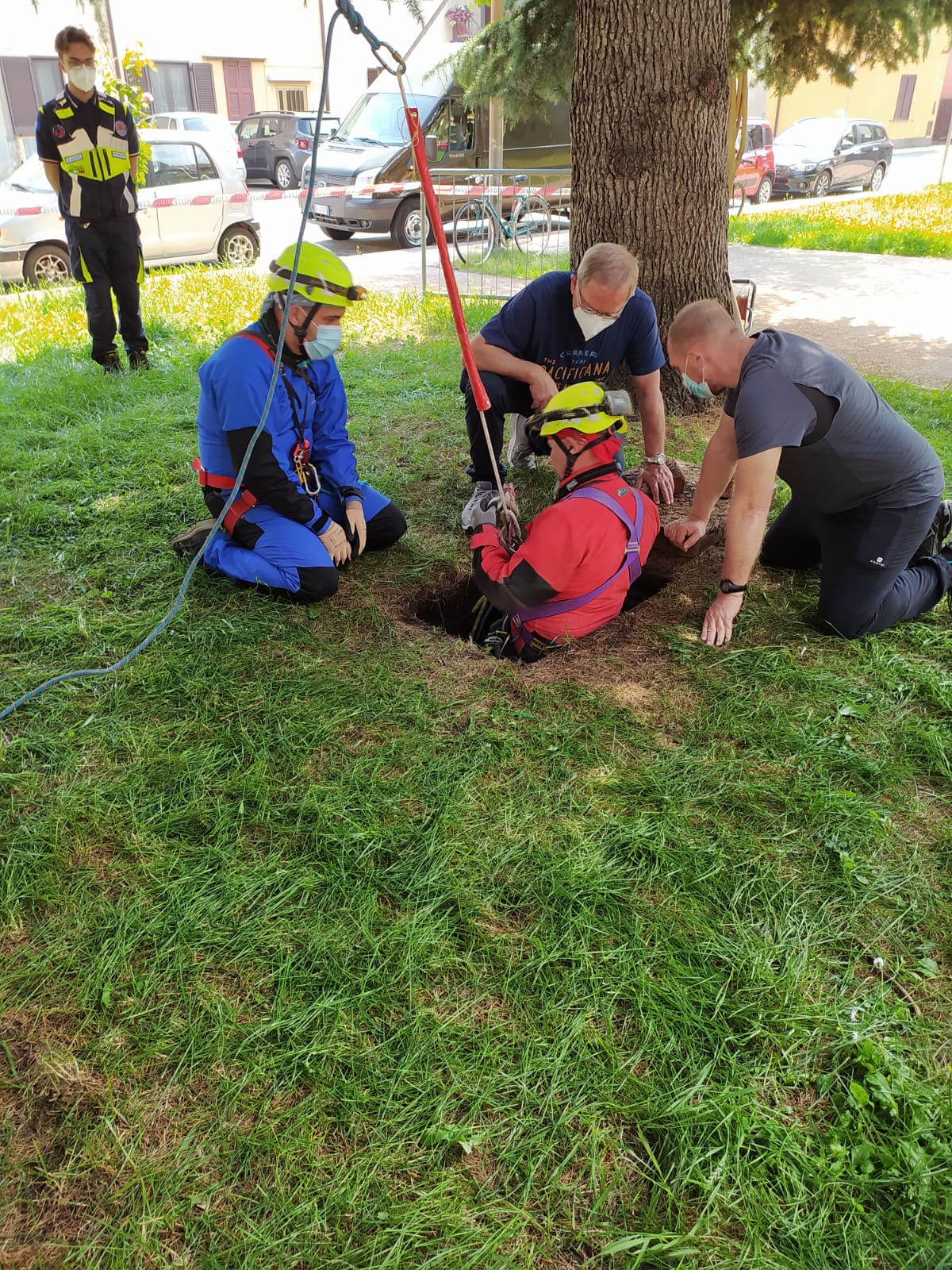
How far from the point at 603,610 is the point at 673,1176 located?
1.96 m

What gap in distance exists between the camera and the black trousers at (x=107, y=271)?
6.24 meters

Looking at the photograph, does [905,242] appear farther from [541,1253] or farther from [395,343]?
[541,1253]

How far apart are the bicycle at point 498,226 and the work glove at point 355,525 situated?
749cm

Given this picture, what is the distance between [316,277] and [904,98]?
142ft

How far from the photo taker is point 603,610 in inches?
128

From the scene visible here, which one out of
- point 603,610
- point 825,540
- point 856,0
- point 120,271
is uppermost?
point 856,0

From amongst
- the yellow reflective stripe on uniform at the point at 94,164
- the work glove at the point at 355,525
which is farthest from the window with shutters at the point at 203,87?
the work glove at the point at 355,525

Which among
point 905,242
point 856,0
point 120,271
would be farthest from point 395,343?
point 905,242

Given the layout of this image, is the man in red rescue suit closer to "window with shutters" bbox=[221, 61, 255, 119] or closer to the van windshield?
the van windshield

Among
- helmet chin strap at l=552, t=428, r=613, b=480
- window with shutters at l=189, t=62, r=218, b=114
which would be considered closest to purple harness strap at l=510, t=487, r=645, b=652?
helmet chin strap at l=552, t=428, r=613, b=480

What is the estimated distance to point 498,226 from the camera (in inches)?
425

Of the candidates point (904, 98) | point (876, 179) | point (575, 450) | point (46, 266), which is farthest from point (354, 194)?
point (904, 98)

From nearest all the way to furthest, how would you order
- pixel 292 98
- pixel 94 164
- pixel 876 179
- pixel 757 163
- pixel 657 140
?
1. pixel 657 140
2. pixel 94 164
3. pixel 757 163
4. pixel 876 179
5. pixel 292 98

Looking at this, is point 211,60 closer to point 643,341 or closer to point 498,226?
point 498,226
